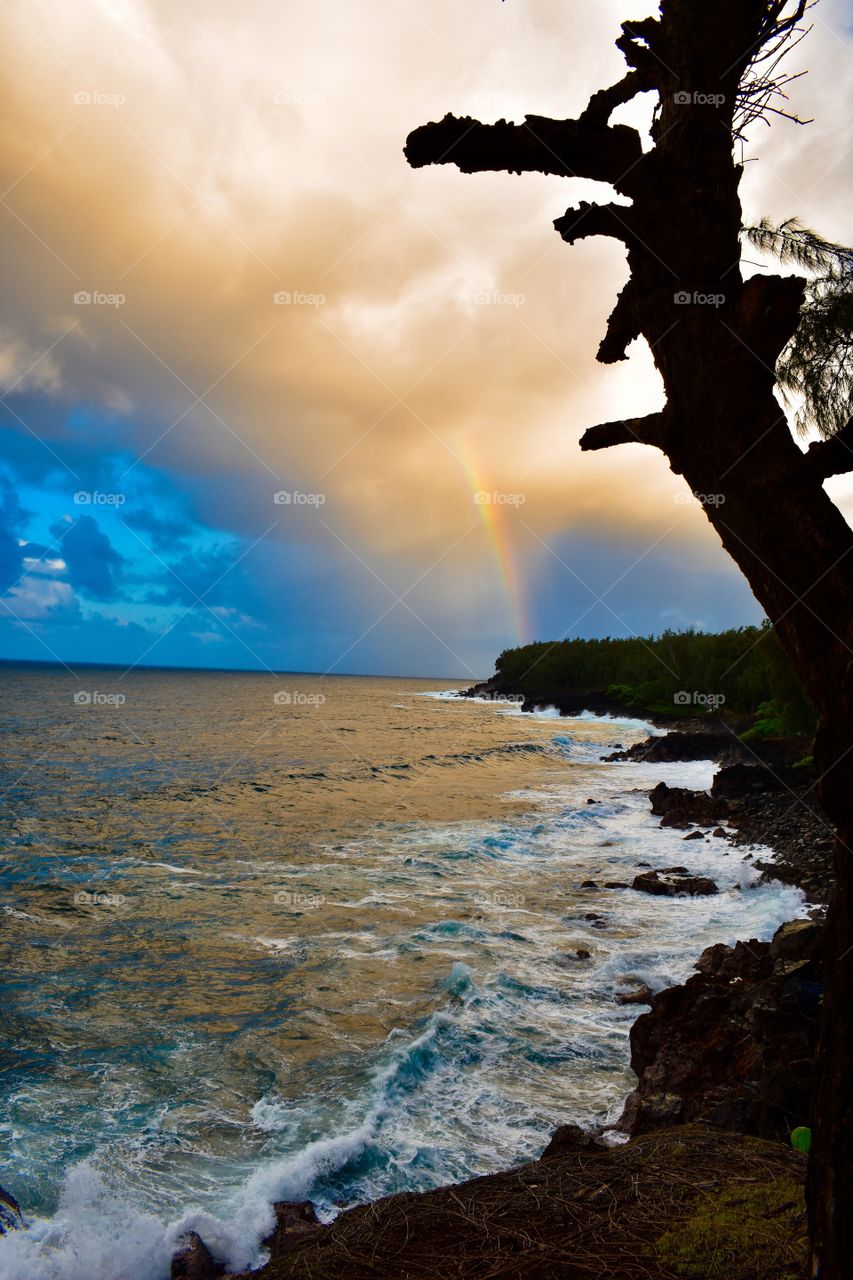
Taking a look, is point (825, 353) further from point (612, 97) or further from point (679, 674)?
point (679, 674)

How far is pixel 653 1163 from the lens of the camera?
5684 millimetres

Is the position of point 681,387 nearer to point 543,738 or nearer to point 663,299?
point 663,299

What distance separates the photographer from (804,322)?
8250 millimetres

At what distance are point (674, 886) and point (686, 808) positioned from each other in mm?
10015

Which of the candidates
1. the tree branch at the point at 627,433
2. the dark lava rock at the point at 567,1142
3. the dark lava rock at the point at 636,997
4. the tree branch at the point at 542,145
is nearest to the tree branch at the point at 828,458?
the tree branch at the point at 627,433

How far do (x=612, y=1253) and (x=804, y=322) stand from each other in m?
Answer: 8.80

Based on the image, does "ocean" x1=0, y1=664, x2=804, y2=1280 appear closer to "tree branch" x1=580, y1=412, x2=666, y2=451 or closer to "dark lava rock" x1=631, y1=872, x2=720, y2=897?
"dark lava rock" x1=631, y1=872, x2=720, y2=897

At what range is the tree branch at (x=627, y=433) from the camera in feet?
11.6

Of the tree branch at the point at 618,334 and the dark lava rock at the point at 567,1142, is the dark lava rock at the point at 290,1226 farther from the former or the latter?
the tree branch at the point at 618,334

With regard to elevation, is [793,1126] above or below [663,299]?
below

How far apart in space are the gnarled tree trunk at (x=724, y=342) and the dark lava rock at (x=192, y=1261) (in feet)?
18.9

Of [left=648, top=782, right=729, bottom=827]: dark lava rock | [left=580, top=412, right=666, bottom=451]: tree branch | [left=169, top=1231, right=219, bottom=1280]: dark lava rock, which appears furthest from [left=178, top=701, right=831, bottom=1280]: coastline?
[left=648, top=782, right=729, bottom=827]: dark lava rock

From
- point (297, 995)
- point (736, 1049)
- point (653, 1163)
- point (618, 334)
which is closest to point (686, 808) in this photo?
point (297, 995)

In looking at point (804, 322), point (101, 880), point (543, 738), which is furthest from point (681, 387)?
point (543, 738)
